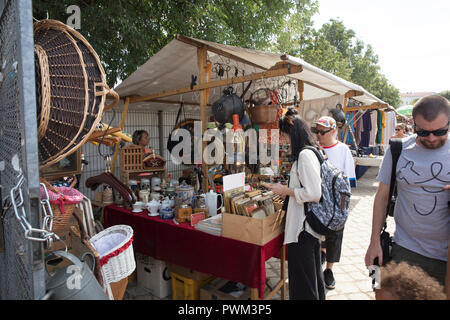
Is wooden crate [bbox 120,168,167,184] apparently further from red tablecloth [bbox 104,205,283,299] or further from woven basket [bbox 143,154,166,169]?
red tablecloth [bbox 104,205,283,299]

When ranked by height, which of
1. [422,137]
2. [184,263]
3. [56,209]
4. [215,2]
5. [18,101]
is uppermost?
[215,2]

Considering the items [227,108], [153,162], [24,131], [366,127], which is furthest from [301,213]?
[366,127]

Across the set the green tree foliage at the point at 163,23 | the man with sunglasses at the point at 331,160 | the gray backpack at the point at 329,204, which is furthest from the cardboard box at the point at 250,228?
the green tree foliage at the point at 163,23

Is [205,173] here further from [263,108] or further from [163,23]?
[163,23]

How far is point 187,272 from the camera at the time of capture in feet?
9.18

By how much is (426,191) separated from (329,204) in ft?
2.52

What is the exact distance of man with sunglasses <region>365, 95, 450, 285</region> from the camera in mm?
1495

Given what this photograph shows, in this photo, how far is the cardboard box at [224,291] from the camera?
8.35 feet

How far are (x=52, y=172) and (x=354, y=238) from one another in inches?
179

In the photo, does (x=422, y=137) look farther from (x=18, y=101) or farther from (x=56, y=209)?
(x=56, y=209)
